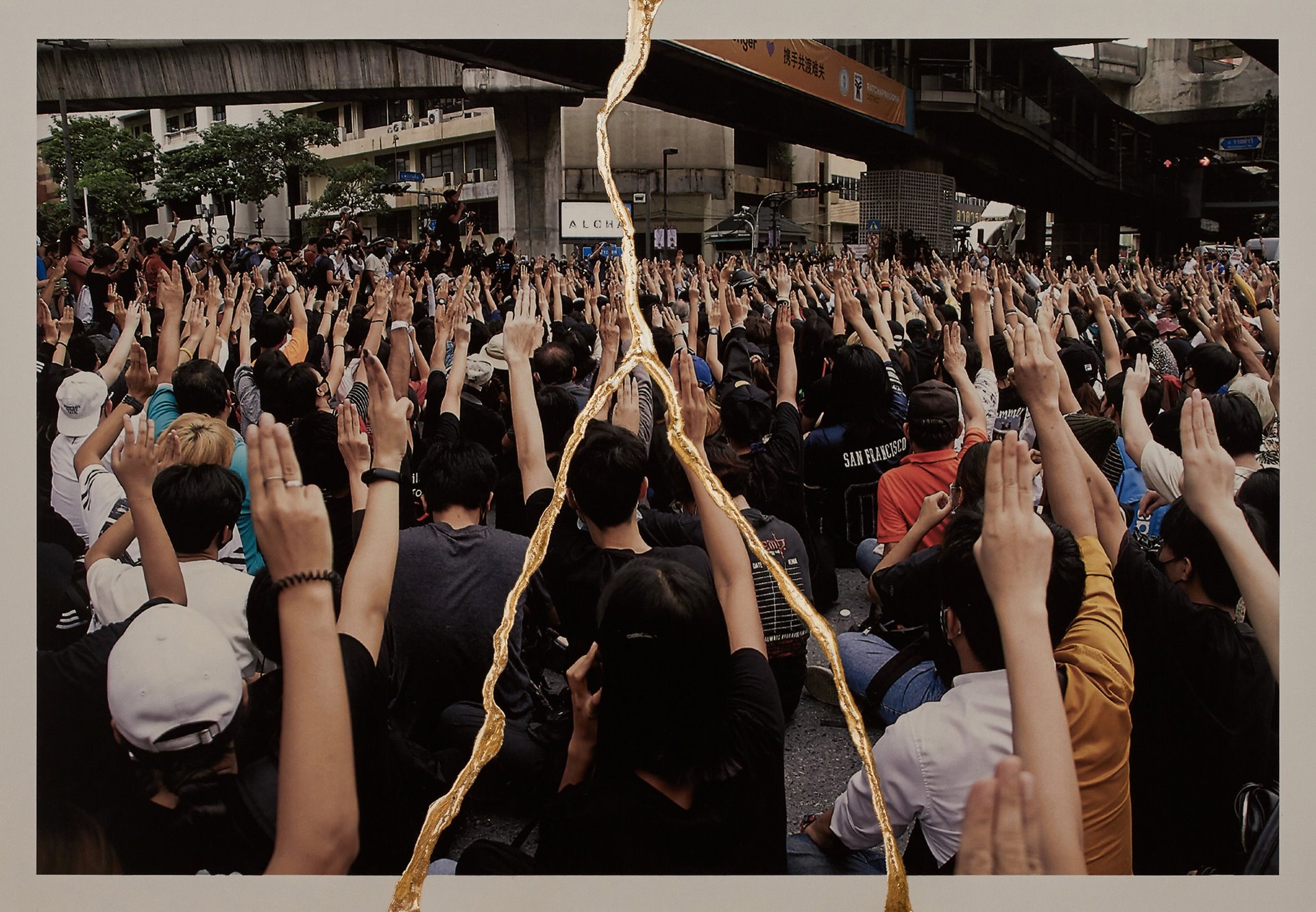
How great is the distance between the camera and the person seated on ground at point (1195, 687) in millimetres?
1912

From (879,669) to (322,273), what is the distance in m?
2.58

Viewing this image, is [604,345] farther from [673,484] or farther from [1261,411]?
[1261,411]

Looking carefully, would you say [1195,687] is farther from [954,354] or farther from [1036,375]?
[954,354]

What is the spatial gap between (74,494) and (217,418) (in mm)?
370

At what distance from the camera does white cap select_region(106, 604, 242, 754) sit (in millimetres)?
1809

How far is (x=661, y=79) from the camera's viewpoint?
230cm

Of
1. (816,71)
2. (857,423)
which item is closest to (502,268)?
(857,423)

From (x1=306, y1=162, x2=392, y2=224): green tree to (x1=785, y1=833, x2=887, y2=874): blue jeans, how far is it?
2.15 m

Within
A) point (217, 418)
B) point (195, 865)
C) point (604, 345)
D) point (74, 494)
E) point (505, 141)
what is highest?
point (505, 141)

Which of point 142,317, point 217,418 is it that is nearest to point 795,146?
point 217,418

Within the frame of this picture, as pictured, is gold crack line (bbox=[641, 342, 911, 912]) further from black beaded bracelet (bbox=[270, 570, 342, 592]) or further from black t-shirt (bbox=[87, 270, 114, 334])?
black t-shirt (bbox=[87, 270, 114, 334])

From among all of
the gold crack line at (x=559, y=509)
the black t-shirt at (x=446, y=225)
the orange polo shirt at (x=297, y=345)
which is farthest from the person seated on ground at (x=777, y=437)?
the orange polo shirt at (x=297, y=345)

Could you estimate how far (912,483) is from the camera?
253cm

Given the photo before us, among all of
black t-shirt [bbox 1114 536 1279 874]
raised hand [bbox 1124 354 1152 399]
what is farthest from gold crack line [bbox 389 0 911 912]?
raised hand [bbox 1124 354 1152 399]
